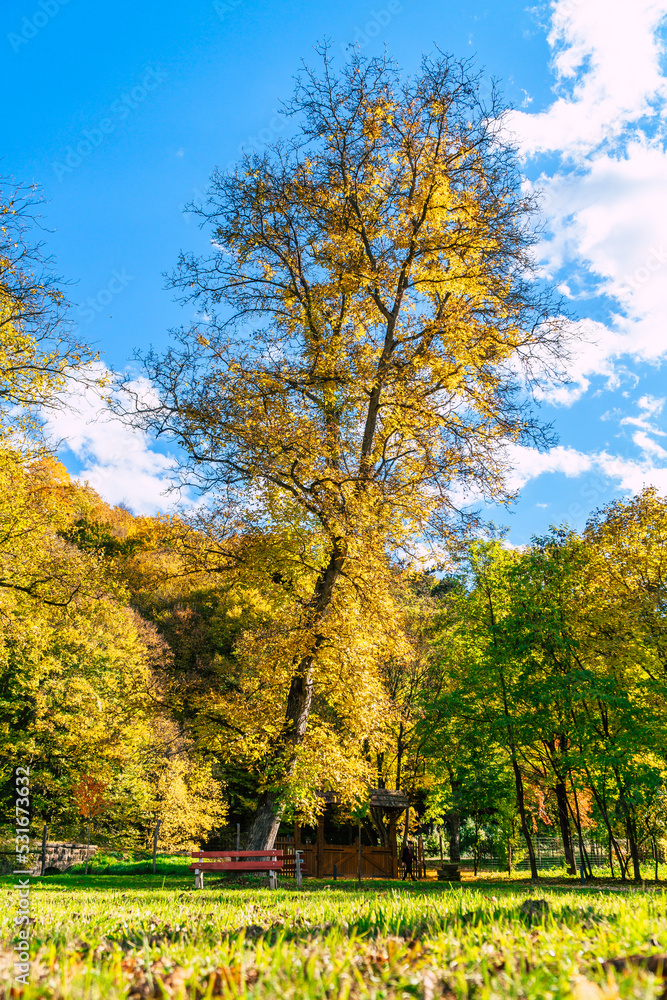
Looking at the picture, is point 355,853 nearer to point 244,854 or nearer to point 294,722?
point 294,722

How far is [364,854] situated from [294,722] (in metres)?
13.9

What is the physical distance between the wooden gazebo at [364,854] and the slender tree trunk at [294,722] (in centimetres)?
1069

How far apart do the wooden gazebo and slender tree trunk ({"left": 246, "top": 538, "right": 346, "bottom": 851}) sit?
1069 cm

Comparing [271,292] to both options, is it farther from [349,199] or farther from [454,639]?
[454,639]

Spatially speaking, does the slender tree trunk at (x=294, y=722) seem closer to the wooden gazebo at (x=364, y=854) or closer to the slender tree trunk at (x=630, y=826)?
the slender tree trunk at (x=630, y=826)

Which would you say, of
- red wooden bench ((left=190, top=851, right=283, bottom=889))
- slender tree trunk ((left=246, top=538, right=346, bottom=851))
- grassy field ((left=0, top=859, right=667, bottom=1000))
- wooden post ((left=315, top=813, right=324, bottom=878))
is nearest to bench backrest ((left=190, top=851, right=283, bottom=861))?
red wooden bench ((left=190, top=851, right=283, bottom=889))

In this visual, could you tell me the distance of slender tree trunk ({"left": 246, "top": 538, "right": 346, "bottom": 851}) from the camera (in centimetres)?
1080

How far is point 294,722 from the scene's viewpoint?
1131 centimetres

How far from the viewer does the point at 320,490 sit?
38.1 feet

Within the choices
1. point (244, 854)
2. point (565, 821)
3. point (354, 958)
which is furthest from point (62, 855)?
point (354, 958)

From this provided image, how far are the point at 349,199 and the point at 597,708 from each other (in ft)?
52.3

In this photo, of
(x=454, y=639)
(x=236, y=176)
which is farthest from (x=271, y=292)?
(x=454, y=639)

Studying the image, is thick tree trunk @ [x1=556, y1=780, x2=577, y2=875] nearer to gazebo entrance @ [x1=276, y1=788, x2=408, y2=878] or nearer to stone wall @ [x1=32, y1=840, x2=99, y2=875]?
gazebo entrance @ [x1=276, y1=788, x2=408, y2=878]

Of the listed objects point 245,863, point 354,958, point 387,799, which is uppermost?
point 354,958
